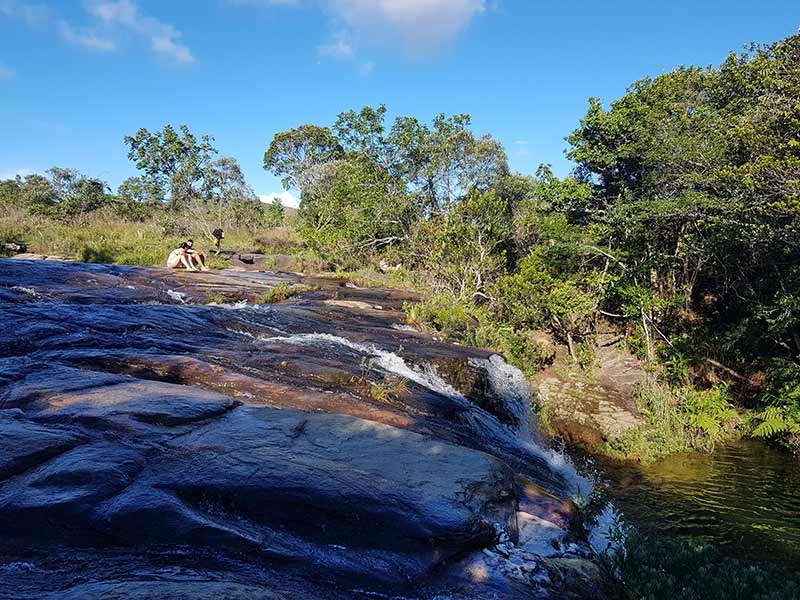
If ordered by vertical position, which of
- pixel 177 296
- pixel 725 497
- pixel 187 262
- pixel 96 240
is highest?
pixel 96 240

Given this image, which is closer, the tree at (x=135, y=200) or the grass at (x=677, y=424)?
the grass at (x=677, y=424)

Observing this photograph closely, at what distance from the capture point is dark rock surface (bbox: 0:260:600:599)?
2148 mm

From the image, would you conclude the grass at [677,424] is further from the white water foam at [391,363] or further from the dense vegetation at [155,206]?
the dense vegetation at [155,206]

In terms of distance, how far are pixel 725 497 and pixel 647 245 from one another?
241 inches

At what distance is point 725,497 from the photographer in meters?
6.30

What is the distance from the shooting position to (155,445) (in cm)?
313

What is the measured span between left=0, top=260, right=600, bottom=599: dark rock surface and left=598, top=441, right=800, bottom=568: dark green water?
1.24 meters

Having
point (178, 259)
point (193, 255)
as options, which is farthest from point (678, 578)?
point (193, 255)

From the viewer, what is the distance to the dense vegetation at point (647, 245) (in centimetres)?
779

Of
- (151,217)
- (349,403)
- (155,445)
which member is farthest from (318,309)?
(151,217)

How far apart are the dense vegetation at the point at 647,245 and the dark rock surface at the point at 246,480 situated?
4.73 meters

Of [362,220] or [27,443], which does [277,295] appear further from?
[362,220]

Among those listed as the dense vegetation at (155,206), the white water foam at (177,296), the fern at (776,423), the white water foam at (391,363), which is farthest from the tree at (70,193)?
the fern at (776,423)

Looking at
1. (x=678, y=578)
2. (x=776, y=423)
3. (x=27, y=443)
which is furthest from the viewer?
(x=776, y=423)
